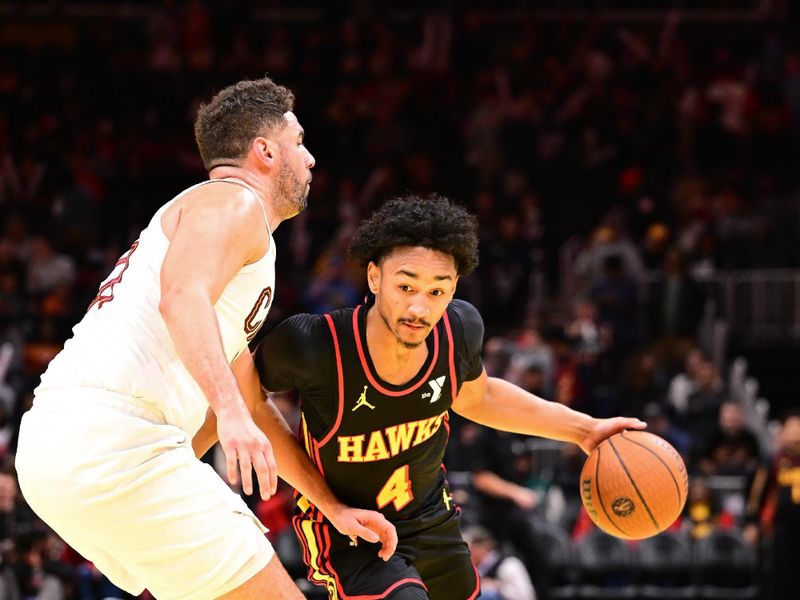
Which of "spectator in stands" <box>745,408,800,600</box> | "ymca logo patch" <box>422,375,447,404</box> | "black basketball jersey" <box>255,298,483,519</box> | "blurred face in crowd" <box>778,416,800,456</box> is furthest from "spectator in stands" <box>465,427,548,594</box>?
"ymca logo patch" <box>422,375,447,404</box>

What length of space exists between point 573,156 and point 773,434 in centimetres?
482

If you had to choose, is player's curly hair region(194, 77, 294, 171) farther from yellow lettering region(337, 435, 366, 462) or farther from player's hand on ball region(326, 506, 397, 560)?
player's hand on ball region(326, 506, 397, 560)

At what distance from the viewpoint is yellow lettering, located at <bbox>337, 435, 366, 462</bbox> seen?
14.6 ft

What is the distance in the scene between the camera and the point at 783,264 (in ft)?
43.2

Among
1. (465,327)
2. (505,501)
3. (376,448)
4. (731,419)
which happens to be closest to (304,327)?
(376,448)

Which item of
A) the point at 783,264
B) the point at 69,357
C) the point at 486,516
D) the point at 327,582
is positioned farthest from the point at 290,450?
the point at 783,264

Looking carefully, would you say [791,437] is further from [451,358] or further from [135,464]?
[135,464]

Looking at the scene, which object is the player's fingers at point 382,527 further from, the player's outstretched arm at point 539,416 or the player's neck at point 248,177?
the player's neck at point 248,177

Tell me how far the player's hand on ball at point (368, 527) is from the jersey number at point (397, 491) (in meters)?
0.17

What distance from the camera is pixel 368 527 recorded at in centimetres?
435

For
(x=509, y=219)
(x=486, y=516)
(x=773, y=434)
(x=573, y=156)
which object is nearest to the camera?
(x=486, y=516)

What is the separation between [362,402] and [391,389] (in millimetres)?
110

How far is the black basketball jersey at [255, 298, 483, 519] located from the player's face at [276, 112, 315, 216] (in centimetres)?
61

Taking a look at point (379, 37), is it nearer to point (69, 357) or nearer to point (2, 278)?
point (2, 278)
